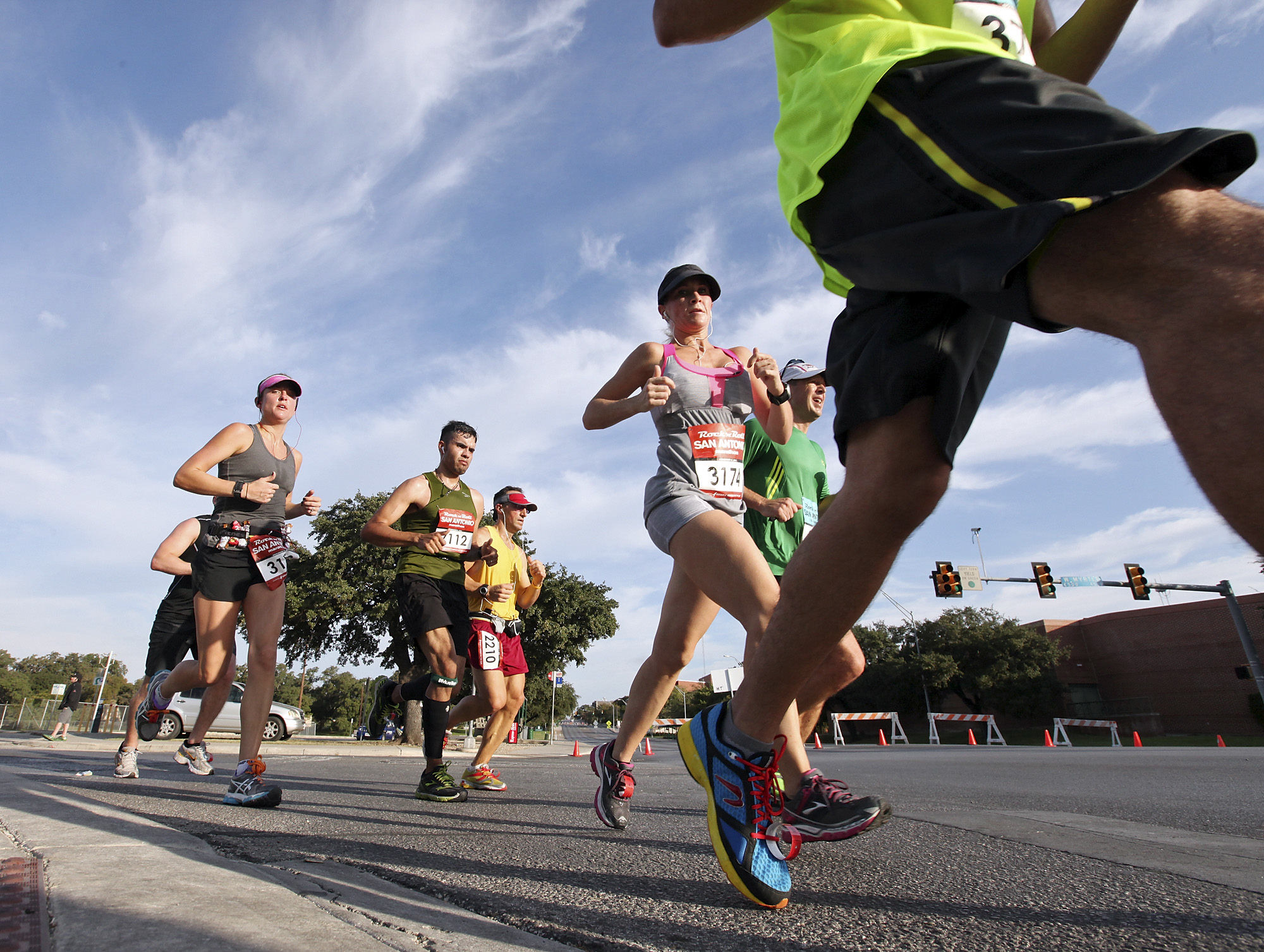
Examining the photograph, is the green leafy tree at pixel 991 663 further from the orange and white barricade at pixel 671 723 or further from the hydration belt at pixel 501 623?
the hydration belt at pixel 501 623

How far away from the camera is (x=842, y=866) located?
187 centimetres

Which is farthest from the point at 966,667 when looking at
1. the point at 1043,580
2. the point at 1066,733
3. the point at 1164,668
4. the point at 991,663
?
the point at 1043,580

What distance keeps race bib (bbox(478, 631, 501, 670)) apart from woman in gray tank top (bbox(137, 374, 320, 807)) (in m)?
1.43

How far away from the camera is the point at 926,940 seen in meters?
1.21

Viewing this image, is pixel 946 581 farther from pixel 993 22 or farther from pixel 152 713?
pixel 993 22

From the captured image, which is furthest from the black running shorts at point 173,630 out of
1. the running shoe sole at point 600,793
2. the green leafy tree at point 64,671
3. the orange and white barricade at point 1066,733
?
the green leafy tree at point 64,671

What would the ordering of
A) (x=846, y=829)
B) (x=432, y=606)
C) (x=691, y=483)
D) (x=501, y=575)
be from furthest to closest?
(x=501, y=575)
(x=432, y=606)
(x=691, y=483)
(x=846, y=829)

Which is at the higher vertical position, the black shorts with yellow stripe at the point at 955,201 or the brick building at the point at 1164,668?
the brick building at the point at 1164,668

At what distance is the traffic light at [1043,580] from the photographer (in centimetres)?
2047

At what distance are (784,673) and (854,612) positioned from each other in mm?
217

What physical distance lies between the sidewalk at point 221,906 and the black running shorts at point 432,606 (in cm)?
288

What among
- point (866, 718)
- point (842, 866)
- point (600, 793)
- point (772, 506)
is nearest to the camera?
point (842, 866)

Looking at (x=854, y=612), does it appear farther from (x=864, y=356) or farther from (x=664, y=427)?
(x=664, y=427)

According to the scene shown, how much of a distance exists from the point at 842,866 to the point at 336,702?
293 ft
